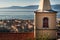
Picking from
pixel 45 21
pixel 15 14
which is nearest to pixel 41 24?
pixel 45 21

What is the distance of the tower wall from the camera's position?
10523 mm

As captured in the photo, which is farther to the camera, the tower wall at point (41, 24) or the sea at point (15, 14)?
the sea at point (15, 14)

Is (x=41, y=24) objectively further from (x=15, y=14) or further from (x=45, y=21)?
(x=15, y=14)

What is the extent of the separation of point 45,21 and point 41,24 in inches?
10.7

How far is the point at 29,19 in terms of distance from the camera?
14.7 meters

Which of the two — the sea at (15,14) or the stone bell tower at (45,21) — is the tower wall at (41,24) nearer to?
the stone bell tower at (45,21)

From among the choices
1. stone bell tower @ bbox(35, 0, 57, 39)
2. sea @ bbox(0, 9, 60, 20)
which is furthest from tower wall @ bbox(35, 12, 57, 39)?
sea @ bbox(0, 9, 60, 20)

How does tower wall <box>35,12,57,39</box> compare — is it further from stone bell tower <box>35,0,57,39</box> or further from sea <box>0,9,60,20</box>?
sea <box>0,9,60,20</box>

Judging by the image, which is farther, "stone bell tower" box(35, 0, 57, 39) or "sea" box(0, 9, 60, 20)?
"sea" box(0, 9, 60, 20)

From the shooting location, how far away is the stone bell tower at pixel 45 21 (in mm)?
10528

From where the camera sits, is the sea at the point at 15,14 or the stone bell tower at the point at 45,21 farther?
the sea at the point at 15,14

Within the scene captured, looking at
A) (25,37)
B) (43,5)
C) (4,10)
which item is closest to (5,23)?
(4,10)

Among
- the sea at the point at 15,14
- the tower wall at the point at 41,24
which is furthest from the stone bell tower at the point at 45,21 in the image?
the sea at the point at 15,14

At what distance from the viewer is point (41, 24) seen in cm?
1078
